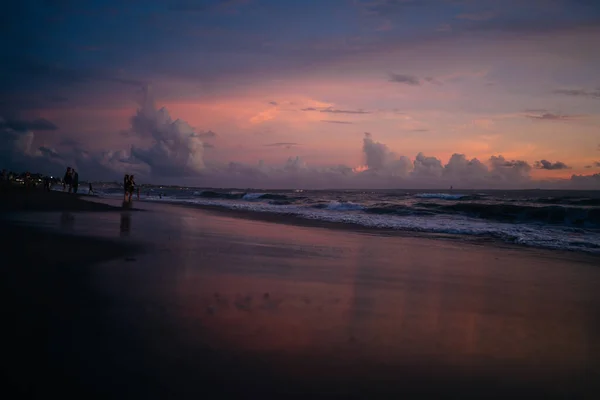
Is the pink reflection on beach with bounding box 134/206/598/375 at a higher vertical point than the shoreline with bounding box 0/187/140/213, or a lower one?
lower

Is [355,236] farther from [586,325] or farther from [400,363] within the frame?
[400,363]

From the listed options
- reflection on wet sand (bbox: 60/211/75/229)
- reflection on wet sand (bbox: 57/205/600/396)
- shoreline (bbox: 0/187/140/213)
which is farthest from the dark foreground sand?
shoreline (bbox: 0/187/140/213)

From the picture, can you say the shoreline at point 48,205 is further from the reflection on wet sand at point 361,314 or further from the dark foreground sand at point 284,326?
the reflection on wet sand at point 361,314

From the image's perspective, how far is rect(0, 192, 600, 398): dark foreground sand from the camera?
310 centimetres

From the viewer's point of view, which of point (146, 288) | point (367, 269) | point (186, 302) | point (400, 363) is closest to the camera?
point (400, 363)

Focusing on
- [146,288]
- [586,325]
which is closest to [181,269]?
[146,288]

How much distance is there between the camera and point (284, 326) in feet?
14.0

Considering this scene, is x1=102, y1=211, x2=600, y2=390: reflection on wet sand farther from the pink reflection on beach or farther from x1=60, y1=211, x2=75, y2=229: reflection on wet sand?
x1=60, y1=211, x2=75, y2=229: reflection on wet sand

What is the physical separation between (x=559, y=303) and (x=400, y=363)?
375 cm

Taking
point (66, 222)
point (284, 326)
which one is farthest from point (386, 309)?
point (66, 222)

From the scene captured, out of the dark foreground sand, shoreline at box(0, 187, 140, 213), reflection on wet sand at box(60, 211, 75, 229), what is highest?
shoreline at box(0, 187, 140, 213)

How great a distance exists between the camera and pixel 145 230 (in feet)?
40.0

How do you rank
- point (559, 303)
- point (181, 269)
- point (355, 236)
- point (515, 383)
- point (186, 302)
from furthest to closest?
point (355, 236) < point (181, 269) < point (559, 303) < point (186, 302) < point (515, 383)

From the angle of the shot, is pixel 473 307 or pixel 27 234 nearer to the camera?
pixel 473 307
